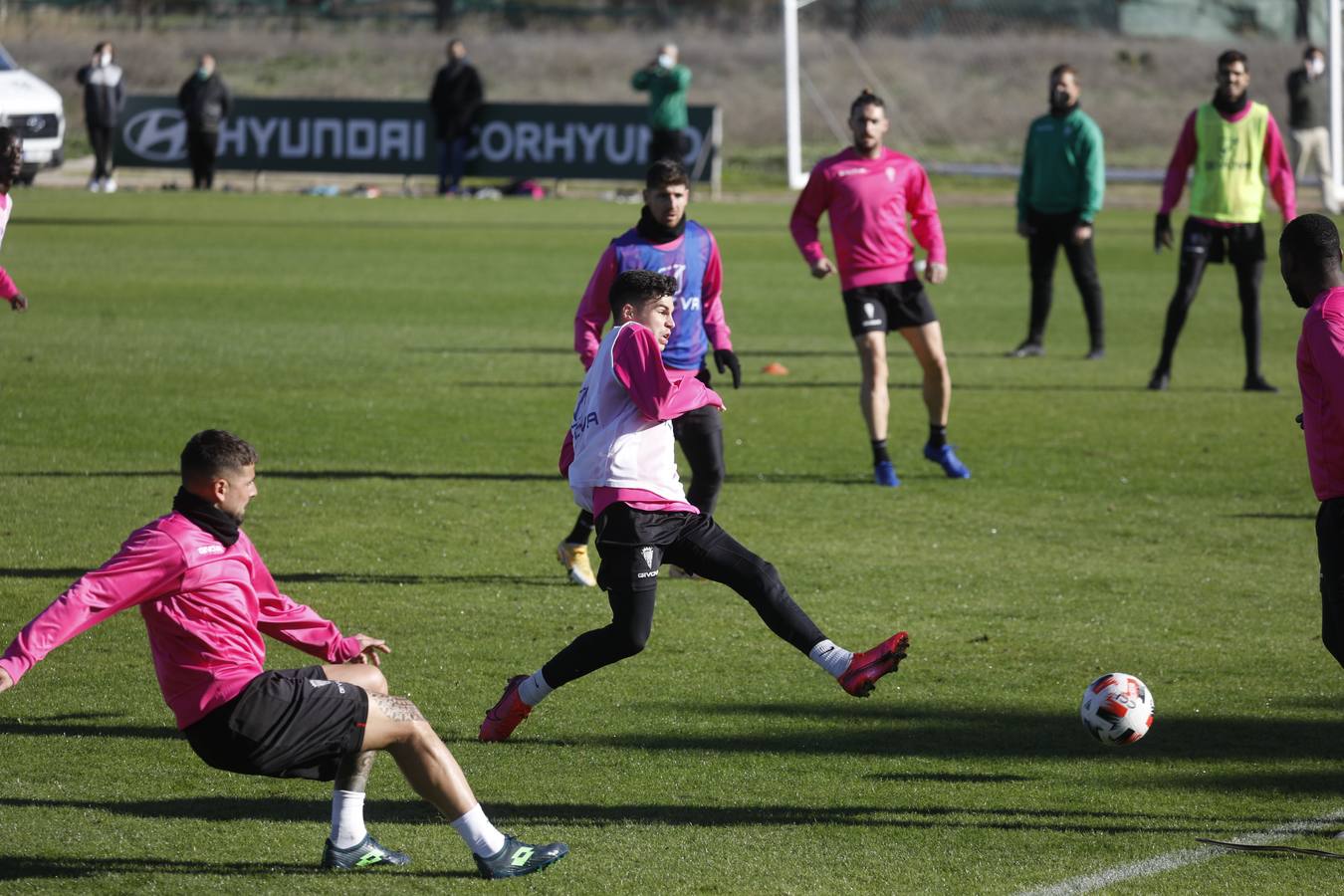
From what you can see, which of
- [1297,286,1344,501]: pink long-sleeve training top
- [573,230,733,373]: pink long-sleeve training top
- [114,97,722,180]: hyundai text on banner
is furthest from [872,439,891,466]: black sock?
[114,97,722,180]: hyundai text on banner

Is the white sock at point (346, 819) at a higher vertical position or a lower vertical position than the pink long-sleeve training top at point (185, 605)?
lower

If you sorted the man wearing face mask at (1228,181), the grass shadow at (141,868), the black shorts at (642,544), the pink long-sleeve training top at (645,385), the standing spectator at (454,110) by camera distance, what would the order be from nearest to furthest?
the grass shadow at (141,868) < the pink long-sleeve training top at (645,385) < the black shorts at (642,544) < the man wearing face mask at (1228,181) < the standing spectator at (454,110)

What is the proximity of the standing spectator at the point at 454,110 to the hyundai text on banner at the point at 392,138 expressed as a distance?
0.38m

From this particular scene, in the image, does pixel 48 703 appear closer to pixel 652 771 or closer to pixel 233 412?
pixel 652 771

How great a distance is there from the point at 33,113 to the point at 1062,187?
756 inches

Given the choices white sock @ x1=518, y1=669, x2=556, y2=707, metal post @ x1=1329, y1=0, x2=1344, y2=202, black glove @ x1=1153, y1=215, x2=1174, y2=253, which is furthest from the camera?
metal post @ x1=1329, y1=0, x2=1344, y2=202

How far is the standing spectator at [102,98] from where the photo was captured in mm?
31422

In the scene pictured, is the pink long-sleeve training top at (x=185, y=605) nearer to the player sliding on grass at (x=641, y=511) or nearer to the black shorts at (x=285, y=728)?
the black shorts at (x=285, y=728)

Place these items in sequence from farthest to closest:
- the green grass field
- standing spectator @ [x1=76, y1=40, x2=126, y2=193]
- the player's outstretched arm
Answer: standing spectator @ [x1=76, y1=40, x2=126, y2=193] < the green grass field < the player's outstretched arm

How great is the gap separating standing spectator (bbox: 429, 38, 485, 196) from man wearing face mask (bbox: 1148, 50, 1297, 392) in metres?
19.5

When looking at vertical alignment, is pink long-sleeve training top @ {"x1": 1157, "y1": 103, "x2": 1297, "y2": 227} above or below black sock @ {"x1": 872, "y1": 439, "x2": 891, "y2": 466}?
above

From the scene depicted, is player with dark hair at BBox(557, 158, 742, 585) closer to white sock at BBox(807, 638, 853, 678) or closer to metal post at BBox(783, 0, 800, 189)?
white sock at BBox(807, 638, 853, 678)

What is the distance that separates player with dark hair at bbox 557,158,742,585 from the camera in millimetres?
8117

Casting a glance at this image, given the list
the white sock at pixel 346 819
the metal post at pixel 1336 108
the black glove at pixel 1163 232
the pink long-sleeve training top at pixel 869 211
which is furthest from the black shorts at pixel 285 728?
the metal post at pixel 1336 108
